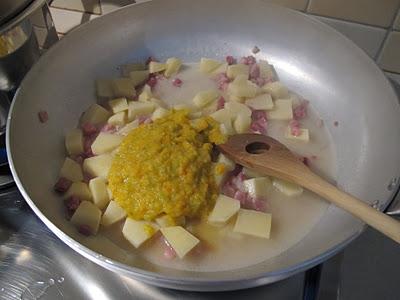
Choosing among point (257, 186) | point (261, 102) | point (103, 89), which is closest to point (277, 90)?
point (261, 102)

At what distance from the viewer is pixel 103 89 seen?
1.03 meters

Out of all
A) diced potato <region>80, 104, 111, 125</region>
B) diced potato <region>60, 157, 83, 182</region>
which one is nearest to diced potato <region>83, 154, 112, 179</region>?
diced potato <region>60, 157, 83, 182</region>

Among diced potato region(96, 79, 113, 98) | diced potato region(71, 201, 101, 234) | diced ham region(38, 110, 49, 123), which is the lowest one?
diced potato region(71, 201, 101, 234)

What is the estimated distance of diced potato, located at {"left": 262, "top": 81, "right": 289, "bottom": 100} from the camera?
3.43 feet

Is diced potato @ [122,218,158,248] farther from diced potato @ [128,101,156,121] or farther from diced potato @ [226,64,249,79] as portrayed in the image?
diced potato @ [226,64,249,79]

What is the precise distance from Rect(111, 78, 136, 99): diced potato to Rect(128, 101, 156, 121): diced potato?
0.17 feet

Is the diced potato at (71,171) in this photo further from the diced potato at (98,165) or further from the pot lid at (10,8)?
the pot lid at (10,8)

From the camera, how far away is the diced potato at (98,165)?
878mm

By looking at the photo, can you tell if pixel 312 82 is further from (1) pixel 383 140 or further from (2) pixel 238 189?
(2) pixel 238 189

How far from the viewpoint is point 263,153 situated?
85cm

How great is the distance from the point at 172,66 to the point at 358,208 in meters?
0.60

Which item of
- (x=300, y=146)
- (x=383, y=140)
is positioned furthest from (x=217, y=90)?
(x=383, y=140)

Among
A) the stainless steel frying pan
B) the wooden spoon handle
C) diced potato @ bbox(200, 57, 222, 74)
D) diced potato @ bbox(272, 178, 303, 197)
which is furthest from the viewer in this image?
diced potato @ bbox(200, 57, 222, 74)

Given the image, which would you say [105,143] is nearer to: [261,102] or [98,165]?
[98,165]
